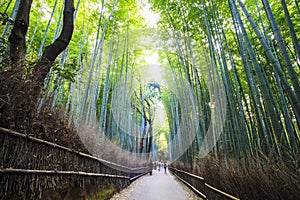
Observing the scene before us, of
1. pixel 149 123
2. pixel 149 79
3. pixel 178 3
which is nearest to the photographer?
pixel 178 3

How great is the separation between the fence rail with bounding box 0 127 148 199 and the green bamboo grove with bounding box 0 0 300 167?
0.47 metres

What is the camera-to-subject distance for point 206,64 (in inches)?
144

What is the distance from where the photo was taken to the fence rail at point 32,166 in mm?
1135

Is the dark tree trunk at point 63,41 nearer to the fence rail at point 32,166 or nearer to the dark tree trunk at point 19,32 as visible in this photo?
the dark tree trunk at point 19,32

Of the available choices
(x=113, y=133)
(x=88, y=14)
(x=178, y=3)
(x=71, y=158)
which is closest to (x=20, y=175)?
(x=71, y=158)

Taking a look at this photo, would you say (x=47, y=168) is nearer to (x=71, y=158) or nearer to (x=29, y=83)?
(x=71, y=158)

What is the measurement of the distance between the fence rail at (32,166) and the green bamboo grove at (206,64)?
1.54ft

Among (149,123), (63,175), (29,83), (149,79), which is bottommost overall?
(63,175)

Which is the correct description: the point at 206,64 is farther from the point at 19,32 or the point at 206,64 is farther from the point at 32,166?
the point at 32,166

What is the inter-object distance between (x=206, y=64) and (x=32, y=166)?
3214 millimetres

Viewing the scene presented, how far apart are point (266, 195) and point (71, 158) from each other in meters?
1.83

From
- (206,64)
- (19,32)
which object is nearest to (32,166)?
(19,32)

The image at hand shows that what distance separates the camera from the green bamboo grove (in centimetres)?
180

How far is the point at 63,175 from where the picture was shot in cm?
184
